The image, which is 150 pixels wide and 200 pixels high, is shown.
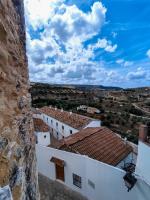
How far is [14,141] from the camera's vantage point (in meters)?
2.77

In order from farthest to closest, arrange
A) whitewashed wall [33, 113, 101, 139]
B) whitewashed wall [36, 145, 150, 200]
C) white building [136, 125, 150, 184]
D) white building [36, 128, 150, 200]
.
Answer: whitewashed wall [33, 113, 101, 139], white building [36, 128, 150, 200], whitewashed wall [36, 145, 150, 200], white building [136, 125, 150, 184]

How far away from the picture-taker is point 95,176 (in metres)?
11.3

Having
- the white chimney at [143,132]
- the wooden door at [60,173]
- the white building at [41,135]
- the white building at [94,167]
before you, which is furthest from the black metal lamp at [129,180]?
the white building at [41,135]

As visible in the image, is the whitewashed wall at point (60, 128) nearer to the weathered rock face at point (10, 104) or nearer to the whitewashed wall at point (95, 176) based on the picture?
the whitewashed wall at point (95, 176)

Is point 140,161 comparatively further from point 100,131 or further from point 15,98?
point 100,131

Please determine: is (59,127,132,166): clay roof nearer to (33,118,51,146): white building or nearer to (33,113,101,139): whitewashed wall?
(33,113,101,139): whitewashed wall

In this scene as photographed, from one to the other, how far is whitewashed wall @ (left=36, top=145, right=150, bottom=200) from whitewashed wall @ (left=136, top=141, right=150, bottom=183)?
743mm

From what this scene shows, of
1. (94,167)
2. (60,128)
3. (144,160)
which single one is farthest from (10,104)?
(60,128)

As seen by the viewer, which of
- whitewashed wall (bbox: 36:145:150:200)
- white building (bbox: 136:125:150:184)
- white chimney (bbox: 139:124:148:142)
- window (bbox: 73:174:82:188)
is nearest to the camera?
white chimney (bbox: 139:124:148:142)

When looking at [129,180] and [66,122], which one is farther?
[66,122]

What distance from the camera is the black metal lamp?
28.7 ft

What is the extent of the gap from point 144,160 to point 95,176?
451 cm

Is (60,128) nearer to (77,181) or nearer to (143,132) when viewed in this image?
(77,181)

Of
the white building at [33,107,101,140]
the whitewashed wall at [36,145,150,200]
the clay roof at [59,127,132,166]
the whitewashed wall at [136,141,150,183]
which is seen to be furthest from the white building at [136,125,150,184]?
the white building at [33,107,101,140]
